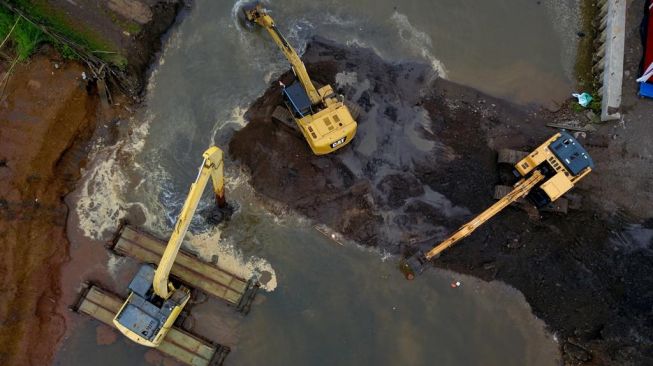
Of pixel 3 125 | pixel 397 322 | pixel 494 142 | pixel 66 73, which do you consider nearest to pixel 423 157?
pixel 494 142

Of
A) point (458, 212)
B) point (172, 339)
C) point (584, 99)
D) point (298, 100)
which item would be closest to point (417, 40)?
point (298, 100)

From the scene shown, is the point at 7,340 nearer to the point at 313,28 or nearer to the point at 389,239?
the point at 389,239

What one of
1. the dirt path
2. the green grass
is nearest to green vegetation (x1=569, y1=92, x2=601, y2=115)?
the dirt path

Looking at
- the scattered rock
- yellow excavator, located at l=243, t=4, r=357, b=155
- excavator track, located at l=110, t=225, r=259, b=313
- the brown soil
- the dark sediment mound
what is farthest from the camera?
the dark sediment mound

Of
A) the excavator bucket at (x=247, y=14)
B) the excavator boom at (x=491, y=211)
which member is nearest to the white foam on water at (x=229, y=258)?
the excavator boom at (x=491, y=211)

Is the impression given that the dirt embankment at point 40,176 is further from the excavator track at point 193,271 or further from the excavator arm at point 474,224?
the excavator arm at point 474,224

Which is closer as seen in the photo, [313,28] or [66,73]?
[66,73]

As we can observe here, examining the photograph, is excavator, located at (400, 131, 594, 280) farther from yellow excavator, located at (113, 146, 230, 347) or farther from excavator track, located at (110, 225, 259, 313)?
yellow excavator, located at (113, 146, 230, 347)

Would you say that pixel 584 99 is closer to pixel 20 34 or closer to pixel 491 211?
pixel 491 211
